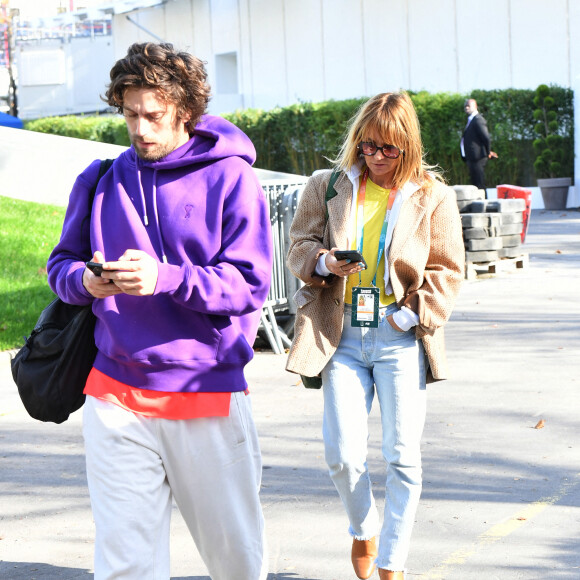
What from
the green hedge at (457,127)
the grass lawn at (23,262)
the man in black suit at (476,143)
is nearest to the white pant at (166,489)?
the grass lawn at (23,262)

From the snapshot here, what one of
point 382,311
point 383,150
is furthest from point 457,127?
point 382,311

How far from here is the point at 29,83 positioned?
47.1 metres

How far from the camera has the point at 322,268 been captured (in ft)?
13.9

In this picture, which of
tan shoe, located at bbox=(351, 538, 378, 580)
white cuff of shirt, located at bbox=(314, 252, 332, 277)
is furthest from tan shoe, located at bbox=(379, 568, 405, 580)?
white cuff of shirt, located at bbox=(314, 252, 332, 277)

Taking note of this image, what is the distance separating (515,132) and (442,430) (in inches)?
762

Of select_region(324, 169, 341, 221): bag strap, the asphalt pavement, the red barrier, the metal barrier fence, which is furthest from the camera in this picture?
the red barrier

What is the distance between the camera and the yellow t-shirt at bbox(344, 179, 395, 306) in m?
4.24

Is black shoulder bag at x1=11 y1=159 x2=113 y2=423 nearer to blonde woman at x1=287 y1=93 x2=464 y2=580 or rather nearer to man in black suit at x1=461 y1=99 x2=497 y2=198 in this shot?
blonde woman at x1=287 y1=93 x2=464 y2=580

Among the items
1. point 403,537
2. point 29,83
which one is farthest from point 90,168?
point 29,83

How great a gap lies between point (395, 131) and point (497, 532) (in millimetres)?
1940

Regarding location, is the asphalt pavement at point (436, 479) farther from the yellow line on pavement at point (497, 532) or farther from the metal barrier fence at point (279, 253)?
the metal barrier fence at point (279, 253)

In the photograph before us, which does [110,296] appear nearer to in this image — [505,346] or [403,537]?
[403,537]

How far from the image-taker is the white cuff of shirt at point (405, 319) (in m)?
Answer: 4.15

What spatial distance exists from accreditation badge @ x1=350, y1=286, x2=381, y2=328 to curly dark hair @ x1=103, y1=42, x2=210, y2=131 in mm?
1171
